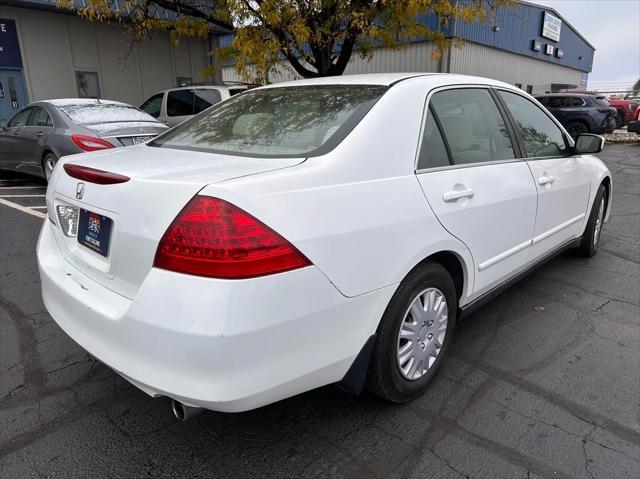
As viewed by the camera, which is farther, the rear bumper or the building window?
the building window

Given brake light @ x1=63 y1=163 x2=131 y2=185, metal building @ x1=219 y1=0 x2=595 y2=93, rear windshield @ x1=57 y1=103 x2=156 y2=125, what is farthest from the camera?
metal building @ x1=219 y1=0 x2=595 y2=93

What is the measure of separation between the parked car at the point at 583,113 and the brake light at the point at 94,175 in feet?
56.0

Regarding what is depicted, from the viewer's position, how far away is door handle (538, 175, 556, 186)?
338 cm

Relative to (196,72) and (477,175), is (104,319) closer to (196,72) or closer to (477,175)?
(477,175)

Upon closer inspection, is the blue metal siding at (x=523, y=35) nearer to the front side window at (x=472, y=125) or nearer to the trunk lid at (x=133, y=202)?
the front side window at (x=472, y=125)

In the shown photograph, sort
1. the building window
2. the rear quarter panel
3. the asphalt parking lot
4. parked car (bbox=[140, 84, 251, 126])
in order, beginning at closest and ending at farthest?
the rear quarter panel, the asphalt parking lot, parked car (bbox=[140, 84, 251, 126]), the building window

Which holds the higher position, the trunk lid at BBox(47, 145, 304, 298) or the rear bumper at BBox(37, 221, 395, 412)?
the trunk lid at BBox(47, 145, 304, 298)

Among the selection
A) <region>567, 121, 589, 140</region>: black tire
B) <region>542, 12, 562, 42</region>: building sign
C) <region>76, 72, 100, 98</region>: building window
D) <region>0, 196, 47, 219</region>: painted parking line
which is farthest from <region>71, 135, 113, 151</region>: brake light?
<region>542, 12, 562, 42</region>: building sign

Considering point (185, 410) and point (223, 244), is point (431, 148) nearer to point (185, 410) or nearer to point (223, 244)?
point (223, 244)

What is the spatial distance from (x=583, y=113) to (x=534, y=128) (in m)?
15.0

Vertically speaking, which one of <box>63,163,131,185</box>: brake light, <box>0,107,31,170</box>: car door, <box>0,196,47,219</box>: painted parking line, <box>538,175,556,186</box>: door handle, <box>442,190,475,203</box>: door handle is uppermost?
<box>63,163,131,185</box>: brake light

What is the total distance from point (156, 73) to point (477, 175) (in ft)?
51.0

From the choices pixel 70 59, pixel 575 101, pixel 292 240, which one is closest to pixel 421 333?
pixel 292 240

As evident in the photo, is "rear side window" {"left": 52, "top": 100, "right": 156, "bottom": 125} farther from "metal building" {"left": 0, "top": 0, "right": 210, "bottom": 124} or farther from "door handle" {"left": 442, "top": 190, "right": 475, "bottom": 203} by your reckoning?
"door handle" {"left": 442, "top": 190, "right": 475, "bottom": 203}
